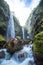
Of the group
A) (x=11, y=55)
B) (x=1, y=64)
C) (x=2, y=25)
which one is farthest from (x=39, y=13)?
(x=1, y=64)

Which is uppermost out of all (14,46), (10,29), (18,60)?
(10,29)

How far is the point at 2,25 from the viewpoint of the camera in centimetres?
3344

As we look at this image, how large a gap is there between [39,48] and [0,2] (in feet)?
84.6

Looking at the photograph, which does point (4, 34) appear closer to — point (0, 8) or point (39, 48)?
point (0, 8)

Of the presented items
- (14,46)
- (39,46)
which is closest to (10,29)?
(14,46)

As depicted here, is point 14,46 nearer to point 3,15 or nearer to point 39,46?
point 39,46

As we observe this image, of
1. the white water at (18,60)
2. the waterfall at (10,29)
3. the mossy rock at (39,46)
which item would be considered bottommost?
the white water at (18,60)

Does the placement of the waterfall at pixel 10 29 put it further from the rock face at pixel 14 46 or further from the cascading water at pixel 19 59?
the cascading water at pixel 19 59

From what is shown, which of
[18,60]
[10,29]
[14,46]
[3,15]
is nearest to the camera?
[18,60]

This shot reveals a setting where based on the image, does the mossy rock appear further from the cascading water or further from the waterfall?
the waterfall

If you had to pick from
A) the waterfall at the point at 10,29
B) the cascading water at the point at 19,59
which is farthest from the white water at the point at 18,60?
the waterfall at the point at 10,29

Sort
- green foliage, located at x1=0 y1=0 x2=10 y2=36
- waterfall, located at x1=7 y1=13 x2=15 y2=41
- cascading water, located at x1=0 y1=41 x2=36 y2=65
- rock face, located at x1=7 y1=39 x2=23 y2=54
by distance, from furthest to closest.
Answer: waterfall, located at x1=7 y1=13 x2=15 y2=41
green foliage, located at x1=0 y1=0 x2=10 y2=36
rock face, located at x1=7 y1=39 x2=23 y2=54
cascading water, located at x1=0 y1=41 x2=36 y2=65

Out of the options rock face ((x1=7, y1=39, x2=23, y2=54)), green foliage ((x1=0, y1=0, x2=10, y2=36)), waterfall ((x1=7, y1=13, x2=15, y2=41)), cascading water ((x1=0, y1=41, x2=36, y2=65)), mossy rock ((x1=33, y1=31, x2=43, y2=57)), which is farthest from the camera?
waterfall ((x1=7, y1=13, x2=15, y2=41))

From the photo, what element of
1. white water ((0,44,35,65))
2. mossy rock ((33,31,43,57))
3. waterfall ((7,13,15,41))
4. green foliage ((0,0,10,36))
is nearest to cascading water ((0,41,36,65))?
white water ((0,44,35,65))
